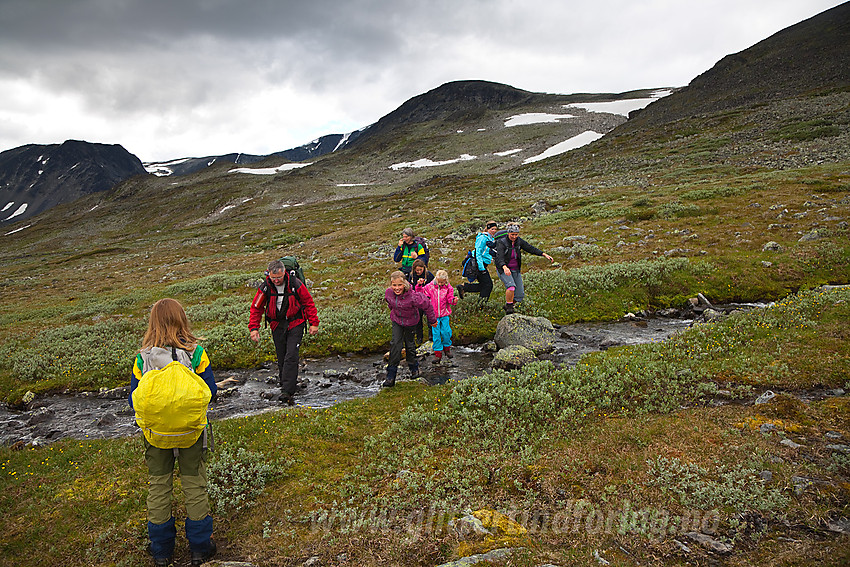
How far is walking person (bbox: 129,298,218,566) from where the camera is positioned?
5.65 m


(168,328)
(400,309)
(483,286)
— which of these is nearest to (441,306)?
(400,309)

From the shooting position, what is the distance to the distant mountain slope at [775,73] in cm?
8081

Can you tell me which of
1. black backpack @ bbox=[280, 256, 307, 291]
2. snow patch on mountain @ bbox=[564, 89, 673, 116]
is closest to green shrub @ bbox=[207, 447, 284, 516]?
black backpack @ bbox=[280, 256, 307, 291]

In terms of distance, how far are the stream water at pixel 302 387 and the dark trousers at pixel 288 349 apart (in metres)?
0.70

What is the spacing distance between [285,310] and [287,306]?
5.1 inches

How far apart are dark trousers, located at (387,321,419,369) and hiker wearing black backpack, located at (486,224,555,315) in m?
4.67

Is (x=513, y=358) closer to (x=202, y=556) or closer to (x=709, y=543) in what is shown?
(x=709, y=543)

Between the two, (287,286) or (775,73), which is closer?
(287,286)

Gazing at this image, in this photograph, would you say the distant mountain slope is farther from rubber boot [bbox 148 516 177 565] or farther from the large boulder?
rubber boot [bbox 148 516 177 565]

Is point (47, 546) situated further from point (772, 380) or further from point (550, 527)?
point (772, 380)

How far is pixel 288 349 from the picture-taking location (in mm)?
12352

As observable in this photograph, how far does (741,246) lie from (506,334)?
15.6 meters

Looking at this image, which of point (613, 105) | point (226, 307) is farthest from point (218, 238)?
point (613, 105)

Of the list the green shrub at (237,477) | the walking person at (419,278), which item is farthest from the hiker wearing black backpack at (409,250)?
the green shrub at (237,477)
